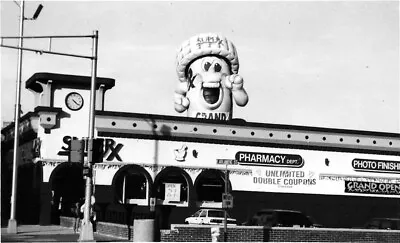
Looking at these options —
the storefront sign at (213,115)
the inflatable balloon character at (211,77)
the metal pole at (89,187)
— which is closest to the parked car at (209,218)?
the storefront sign at (213,115)

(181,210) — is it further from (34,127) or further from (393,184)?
(393,184)

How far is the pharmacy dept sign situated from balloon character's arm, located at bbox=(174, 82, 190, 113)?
564 centimetres

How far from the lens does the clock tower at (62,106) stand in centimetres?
4456

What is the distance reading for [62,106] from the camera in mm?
45812

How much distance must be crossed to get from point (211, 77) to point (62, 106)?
10089 mm

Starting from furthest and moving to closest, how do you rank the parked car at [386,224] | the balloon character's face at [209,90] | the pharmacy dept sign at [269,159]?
the balloon character's face at [209,90], the pharmacy dept sign at [269,159], the parked car at [386,224]

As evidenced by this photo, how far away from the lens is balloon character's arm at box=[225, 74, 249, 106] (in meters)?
49.1

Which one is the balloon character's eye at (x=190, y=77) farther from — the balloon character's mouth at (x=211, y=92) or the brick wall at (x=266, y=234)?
the brick wall at (x=266, y=234)

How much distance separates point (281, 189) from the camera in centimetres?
4756

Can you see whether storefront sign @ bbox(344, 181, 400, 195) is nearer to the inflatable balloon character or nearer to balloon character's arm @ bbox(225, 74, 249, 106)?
balloon character's arm @ bbox(225, 74, 249, 106)

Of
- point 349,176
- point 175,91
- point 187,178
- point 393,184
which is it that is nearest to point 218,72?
point 175,91

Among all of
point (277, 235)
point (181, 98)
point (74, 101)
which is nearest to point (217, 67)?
point (181, 98)

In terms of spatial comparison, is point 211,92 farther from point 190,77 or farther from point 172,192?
point 172,192

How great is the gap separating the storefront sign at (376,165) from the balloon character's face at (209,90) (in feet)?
Answer: 31.3
